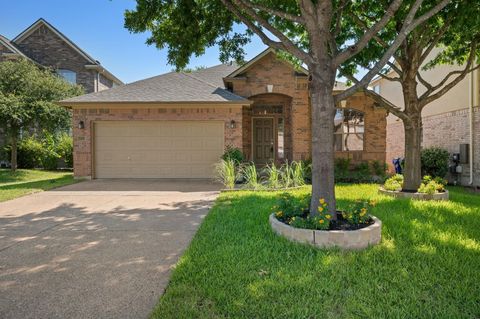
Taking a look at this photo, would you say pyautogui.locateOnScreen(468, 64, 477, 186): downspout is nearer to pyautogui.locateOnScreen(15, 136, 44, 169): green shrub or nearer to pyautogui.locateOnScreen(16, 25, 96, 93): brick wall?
pyautogui.locateOnScreen(15, 136, 44, 169): green shrub

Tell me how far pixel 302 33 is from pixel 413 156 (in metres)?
4.98

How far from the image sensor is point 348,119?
12797 mm

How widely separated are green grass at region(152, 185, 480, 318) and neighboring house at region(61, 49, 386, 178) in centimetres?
711

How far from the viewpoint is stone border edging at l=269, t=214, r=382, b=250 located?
368cm

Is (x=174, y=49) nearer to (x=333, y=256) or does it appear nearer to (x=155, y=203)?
(x=155, y=203)

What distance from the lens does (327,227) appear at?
3.89 m

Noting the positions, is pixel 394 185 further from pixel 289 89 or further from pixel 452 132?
pixel 452 132

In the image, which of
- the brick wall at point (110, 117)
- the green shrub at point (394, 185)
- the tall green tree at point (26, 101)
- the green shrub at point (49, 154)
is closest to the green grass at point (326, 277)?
the green shrub at point (394, 185)

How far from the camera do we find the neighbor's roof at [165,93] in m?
11.1

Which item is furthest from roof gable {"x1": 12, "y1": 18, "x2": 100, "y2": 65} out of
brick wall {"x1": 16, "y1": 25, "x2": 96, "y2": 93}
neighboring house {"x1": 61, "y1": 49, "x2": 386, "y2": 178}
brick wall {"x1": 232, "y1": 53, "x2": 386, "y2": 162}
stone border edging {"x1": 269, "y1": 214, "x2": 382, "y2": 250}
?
stone border edging {"x1": 269, "y1": 214, "x2": 382, "y2": 250}

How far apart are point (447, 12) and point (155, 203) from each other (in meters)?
8.66

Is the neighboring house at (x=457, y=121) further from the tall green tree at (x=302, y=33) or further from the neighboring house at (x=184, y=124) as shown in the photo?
the tall green tree at (x=302, y=33)

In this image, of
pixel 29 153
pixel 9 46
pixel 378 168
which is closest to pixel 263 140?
pixel 378 168

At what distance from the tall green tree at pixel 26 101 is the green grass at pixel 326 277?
12.5 m
